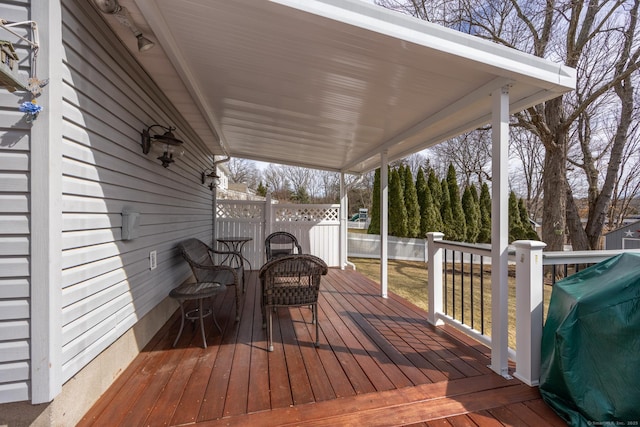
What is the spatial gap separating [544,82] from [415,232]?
9.92 m

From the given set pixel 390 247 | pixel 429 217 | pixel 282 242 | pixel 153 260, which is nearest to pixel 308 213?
pixel 282 242

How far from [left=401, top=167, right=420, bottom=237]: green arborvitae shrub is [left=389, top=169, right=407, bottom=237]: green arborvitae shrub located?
0.29m

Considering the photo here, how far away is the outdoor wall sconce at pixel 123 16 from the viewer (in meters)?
1.56

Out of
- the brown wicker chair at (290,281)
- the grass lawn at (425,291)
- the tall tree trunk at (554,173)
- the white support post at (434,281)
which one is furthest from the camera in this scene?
the tall tree trunk at (554,173)

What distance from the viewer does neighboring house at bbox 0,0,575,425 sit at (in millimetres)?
1395

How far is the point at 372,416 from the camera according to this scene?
5.60 feet

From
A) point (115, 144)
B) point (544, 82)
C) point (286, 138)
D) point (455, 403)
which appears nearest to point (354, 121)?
point (286, 138)

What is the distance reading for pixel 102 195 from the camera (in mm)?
1921

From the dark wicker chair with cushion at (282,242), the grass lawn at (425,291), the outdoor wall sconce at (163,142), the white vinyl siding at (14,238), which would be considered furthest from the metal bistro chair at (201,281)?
the grass lawn at (425,291)

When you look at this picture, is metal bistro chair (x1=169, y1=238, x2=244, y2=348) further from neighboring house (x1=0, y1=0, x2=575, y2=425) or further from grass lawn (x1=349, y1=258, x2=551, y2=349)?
grass lawn (x1=349, y1=258, x2=551, y2=349)

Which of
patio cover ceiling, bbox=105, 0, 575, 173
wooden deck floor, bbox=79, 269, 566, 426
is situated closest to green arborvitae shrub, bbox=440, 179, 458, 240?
patio cover ceiling, bbox=105, 0, 575, 173

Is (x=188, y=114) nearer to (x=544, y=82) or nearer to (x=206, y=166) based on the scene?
(x=206, y=166)

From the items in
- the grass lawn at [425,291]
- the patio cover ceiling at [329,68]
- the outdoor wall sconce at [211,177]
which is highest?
the patio cover ceiling at [329,68]

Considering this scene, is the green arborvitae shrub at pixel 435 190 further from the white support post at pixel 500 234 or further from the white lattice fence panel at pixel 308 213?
the white support post at pixel 500 234
